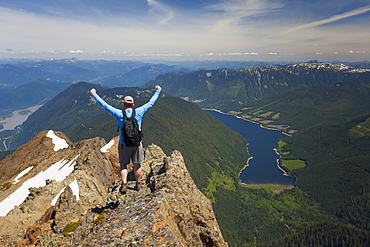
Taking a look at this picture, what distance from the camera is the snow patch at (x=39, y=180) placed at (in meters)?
38.6

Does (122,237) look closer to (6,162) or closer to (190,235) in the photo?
(190,235)

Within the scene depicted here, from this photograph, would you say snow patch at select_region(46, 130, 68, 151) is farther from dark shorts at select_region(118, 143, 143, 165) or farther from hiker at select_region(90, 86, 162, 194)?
dark shorts at select_region(118, 143, 143, 165)

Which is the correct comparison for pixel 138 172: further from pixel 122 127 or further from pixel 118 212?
pixel 122 127

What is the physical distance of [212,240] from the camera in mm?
15523

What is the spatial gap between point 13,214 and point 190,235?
27250 mm

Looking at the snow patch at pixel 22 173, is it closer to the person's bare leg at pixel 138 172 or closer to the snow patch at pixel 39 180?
the snow patch at pixel 39 180

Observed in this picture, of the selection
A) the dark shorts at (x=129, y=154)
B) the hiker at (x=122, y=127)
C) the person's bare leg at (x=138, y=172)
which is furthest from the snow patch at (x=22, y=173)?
the dark shorts at (x=129, y=154)

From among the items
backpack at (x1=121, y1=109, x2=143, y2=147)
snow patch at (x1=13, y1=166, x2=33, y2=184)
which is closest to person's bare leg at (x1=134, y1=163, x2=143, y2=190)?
backpack at (x1=121, y1=109, x2=143, y2=147)

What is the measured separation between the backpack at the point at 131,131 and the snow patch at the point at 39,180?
3479 centimetres

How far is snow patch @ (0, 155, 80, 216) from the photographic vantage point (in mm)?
38625

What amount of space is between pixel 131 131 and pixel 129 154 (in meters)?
2.04

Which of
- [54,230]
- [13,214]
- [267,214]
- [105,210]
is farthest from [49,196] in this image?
[267,214]

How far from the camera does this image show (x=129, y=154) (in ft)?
43.7

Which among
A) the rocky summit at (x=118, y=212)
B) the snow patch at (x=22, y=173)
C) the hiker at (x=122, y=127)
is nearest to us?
the rocky summit at (x=118, y=212)
